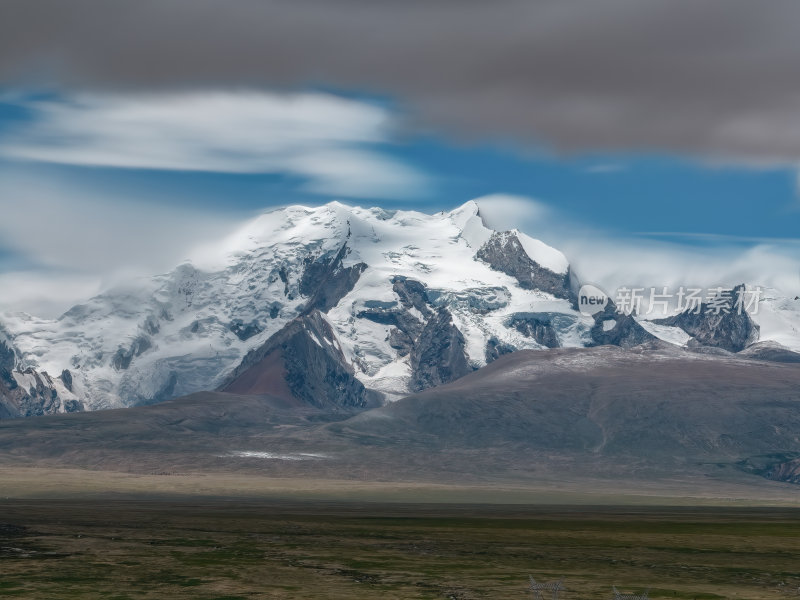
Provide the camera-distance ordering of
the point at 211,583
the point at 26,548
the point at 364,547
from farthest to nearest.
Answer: the point at 364,547, the point at 26,548, the point at 211,583

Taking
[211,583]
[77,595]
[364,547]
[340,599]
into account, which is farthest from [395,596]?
[364,547]

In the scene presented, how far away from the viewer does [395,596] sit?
134875 mm

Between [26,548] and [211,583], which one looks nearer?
[211,583]

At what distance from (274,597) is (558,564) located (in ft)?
165

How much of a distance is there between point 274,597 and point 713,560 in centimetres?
7097

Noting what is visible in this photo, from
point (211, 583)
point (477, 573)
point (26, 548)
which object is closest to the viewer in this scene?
point (211, 583)

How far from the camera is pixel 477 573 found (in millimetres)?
158625

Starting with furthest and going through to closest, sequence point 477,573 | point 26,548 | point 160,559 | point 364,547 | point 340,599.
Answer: point 364,547 → point 26,548 → point 160,559 → point 477,573 → point 340,599

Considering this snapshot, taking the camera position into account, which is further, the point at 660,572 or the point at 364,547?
the point at 364,547

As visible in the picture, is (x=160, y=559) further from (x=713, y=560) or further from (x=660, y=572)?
(x=713, y=560)


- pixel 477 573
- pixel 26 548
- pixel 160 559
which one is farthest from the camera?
pixel 26 548

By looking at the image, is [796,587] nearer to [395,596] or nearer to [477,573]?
[477,573]

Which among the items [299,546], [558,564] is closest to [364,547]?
[299,546]

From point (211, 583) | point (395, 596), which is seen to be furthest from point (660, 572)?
point (211, 583)
